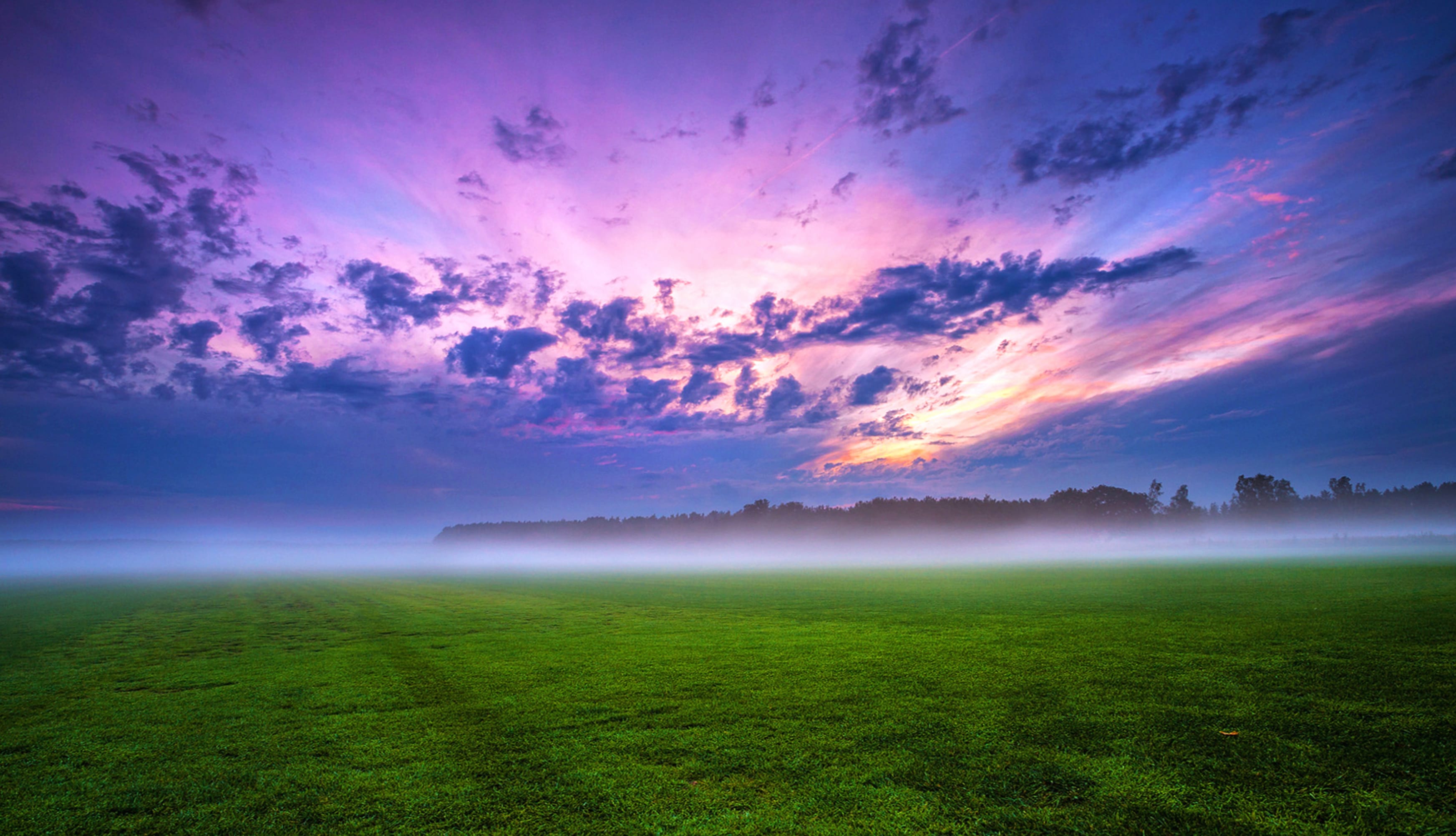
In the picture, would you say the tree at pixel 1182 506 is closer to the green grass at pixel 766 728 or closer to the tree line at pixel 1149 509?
the tree line at pixel 1149 509

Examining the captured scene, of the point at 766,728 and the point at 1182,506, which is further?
the point at 1182,506

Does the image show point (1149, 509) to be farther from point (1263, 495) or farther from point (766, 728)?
point (766, 728)

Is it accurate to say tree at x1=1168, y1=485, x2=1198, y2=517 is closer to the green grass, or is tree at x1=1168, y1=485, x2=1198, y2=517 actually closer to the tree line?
the tree line

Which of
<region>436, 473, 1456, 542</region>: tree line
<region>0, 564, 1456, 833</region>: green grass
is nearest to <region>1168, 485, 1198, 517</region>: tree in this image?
<region>436, 473, 1456, 542</region>: tree line

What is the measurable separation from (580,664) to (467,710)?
7.75ft

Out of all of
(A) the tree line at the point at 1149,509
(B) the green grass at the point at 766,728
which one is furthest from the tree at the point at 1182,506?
(B) the green grass at the point at 766,728

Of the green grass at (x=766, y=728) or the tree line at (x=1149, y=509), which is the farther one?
the tree line at (x=1149, y=509)

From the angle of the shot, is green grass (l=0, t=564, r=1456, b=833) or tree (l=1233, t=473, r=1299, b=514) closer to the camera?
green grass (l=0, t=564, r=1456, b=833)

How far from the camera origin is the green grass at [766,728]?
3.35 meters

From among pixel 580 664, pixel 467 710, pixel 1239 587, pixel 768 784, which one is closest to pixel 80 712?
pixel 467 710

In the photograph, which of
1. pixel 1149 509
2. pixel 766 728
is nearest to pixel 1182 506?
pixel 1149 509

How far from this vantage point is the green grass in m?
3.35

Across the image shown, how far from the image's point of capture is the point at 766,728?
4.89 m

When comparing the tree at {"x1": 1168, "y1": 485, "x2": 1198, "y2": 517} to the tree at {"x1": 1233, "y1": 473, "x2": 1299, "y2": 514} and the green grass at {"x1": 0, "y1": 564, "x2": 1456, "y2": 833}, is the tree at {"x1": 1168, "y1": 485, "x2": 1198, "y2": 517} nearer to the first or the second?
the tree at {"x1": 1233, "y1": 473, "x2": 1299, "y2": 514}
